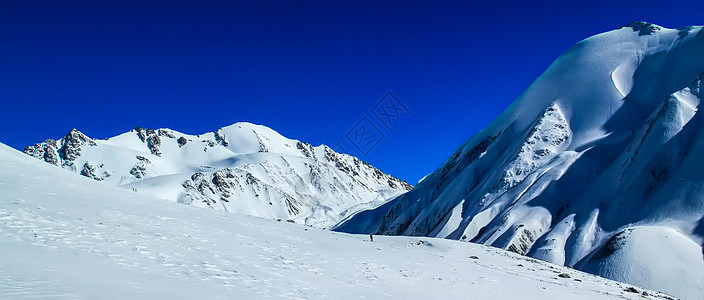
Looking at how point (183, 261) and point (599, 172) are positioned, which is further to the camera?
point (599, 172)

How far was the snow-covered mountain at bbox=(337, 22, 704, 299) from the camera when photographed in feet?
174

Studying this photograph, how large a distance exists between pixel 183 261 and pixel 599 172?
256 feet

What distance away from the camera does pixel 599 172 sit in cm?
7581

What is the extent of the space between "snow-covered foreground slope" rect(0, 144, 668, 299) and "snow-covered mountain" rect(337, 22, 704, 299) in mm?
34469

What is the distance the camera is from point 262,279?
1386 cm

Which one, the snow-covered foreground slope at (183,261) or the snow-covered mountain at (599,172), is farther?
the snow-covered mountain at (599,172)

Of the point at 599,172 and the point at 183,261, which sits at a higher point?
the point at 183,261

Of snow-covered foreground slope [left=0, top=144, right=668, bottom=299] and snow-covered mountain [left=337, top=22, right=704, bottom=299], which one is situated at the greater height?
snow-covered foreground slope [left=0, top=144, right=668, bottom=299]

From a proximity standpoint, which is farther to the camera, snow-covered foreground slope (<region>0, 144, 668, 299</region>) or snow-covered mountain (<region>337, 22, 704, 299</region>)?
snow-covered mountain (<region>337, 22, 704, 299</region>)

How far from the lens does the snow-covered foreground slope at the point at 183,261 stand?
10.7 meters

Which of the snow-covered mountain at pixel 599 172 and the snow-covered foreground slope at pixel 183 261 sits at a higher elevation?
the snow-covered foreground slope at pixel 183 261

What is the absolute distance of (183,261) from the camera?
14172 millimetres

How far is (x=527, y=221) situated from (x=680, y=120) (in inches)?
1074

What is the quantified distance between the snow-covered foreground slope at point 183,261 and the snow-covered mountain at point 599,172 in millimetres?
34469
